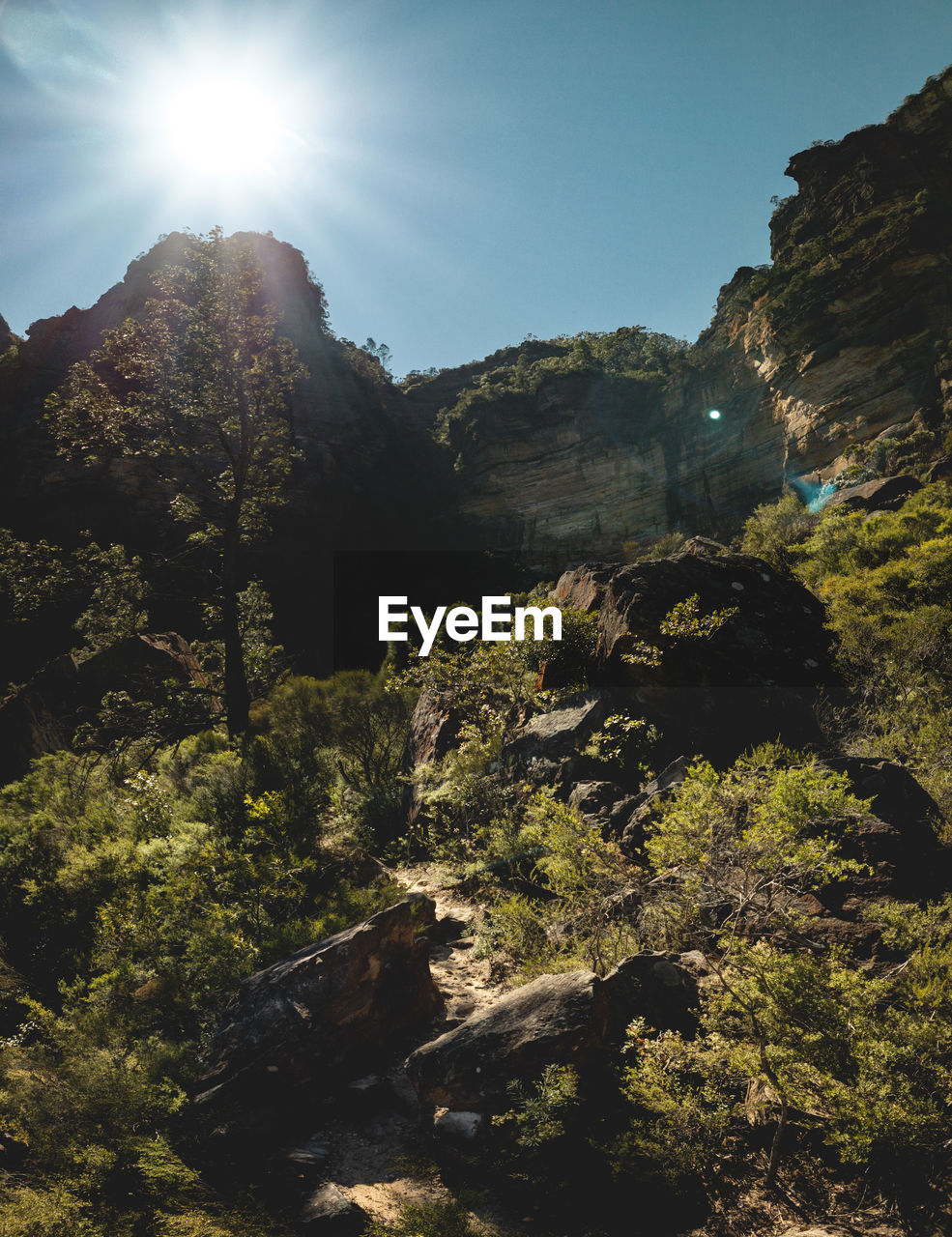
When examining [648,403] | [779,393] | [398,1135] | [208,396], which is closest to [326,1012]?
[398,1135]

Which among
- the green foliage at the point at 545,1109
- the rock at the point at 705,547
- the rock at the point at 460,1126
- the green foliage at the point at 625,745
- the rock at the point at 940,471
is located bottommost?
the rock at the point at 460,1126

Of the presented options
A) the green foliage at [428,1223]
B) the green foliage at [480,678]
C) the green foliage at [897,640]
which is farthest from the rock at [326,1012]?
the green foliage at [897,640]

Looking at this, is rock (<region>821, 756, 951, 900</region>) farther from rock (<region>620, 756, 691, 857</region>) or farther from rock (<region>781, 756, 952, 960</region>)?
rock (<region>620, 756, 691, 857</region>)

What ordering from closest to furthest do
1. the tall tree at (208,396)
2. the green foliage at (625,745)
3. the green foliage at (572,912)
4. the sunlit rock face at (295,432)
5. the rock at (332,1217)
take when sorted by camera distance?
the rock at (332,1217)
the green foliage at (572,912)
the green foliage at (625,745)
the tall tree at (208,396)
the sunlit rock face at (295,432)

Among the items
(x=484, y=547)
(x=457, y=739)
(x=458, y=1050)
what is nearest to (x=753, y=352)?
(x=484, y=547)

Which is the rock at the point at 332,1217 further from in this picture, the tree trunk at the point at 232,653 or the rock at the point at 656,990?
the tree trunk at the point at 232,653

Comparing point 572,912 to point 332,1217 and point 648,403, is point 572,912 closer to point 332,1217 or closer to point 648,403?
point 332,1217
